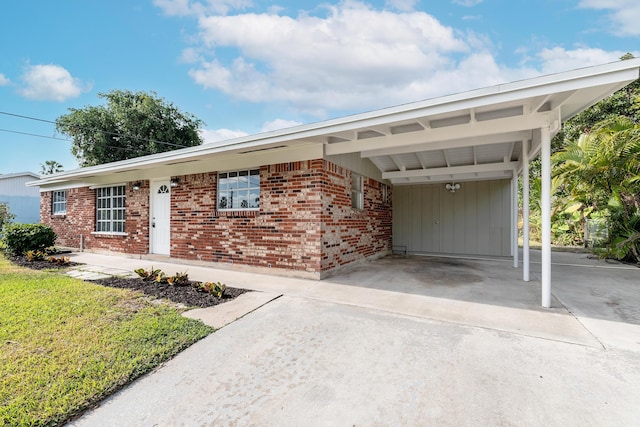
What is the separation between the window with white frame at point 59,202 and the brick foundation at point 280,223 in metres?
3.59

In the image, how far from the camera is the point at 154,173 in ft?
26.9

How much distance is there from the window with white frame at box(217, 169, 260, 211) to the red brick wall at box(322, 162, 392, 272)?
1.70 metres

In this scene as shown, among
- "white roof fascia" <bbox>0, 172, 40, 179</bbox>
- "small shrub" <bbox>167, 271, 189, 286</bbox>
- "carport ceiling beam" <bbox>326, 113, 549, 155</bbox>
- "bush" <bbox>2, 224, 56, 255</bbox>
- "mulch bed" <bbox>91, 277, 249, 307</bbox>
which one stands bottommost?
"mulch bed" <bbox>91, 277, 249, 307</bbox>

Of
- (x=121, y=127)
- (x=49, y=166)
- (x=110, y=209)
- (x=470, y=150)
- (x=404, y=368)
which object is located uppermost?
(x=121, y=127)

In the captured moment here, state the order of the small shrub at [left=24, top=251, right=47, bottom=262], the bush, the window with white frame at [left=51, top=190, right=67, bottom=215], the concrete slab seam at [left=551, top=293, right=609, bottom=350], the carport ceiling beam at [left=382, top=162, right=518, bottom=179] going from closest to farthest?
the concrete slab seam at [left=551, top=293, right=609, bottom=350] → the carport ceiling beam at [left=382, top=162, right=518, bottom=179] → the small shrub at [left=24, top=251, right=47, bottom=262] → the bush → the window with white frame at [left=51, top=190, right=67, bottom=215]

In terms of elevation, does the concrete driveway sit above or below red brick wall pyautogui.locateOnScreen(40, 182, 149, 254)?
below

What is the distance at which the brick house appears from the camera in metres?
4.09

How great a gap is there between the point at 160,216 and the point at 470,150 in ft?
27.5

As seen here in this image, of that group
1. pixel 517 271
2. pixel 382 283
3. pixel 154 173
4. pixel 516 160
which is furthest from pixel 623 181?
pixel 154 173

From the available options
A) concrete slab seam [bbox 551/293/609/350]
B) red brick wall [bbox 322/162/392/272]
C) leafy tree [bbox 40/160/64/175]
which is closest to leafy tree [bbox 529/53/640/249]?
red brick wall [bbox 322/162/392/272]

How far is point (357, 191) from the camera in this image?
24.8 feet

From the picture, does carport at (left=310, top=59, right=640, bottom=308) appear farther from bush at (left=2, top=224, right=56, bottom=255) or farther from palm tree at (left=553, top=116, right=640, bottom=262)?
bush at (left=2, top=224, right=56, bottom=255)

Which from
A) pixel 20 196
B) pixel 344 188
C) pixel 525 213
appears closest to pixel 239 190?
pixel 344 188

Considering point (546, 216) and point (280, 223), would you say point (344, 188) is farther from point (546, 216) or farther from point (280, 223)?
point (546, 216)
